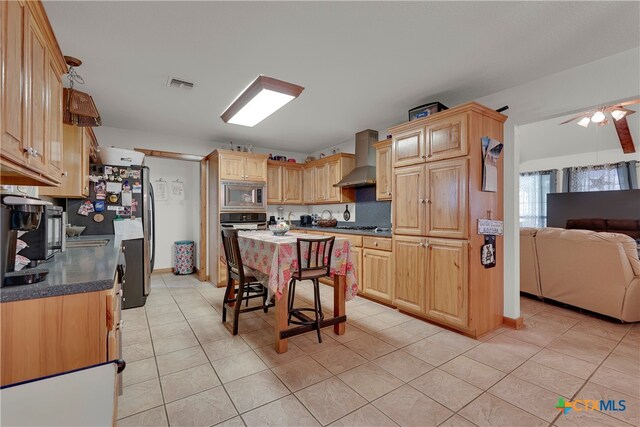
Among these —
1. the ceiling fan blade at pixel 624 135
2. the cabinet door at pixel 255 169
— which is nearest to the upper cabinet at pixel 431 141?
the cabinet door at pixel 255 169

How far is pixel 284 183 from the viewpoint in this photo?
18.0 ft

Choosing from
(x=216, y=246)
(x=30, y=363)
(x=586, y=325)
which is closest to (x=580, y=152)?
(x=586, y=325)

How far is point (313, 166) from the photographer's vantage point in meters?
5.46

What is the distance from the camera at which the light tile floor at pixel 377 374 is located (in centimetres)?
165

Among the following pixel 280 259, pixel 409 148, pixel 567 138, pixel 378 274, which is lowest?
pixel 378 274

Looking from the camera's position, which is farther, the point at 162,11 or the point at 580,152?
the point at 580,152

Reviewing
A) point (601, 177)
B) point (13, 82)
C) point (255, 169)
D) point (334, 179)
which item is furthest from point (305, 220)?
point (601, 177)

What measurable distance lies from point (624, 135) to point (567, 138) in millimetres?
852

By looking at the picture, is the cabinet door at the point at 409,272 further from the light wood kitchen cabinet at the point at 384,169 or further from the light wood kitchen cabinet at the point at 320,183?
the light wood kitchen cabinet at the point at 320,183

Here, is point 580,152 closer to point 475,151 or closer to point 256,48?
point 475,151

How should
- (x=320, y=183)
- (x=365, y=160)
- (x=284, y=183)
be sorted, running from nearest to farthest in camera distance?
(x=365, y=160)
(x=320, y=183)
(x=284, y=183)

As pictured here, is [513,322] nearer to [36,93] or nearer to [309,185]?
[309,185]

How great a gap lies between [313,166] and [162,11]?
379 centimetres

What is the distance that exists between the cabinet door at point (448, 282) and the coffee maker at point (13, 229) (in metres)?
2.89
